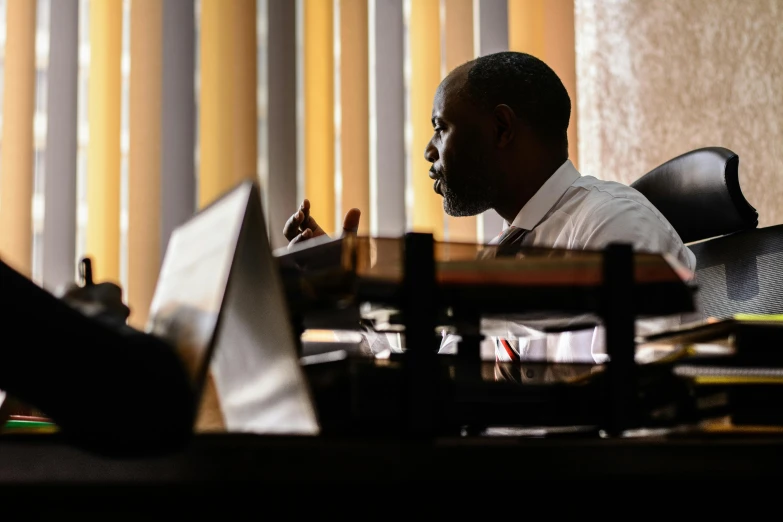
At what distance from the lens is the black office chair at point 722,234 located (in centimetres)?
137

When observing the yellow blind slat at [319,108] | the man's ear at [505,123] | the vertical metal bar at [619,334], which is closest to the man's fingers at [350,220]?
the man's ear at [505,123]

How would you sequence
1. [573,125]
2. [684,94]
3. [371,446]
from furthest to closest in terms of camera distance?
1. [573,125]
2. [684,94]
3. [371,446]

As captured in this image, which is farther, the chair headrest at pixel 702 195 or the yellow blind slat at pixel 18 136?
the yellow blind slat at pixel 18 136

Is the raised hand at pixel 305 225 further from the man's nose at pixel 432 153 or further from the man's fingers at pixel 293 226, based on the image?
the man's nose at pixel 432 153

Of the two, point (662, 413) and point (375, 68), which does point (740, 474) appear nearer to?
point (662, 413)

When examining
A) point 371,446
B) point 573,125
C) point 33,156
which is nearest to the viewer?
point 371,446

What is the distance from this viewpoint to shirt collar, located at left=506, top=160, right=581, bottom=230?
1608 millimetres

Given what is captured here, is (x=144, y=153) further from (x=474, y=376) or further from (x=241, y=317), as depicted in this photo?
(x=474, y=376)

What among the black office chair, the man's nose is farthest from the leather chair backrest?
the man's nose

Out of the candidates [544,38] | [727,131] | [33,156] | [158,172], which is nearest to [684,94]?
[727,131]

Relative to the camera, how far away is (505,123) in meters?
1.66

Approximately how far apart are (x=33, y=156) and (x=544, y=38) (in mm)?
1531

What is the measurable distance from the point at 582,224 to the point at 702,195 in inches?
8.0

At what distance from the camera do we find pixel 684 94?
2.46 meters
